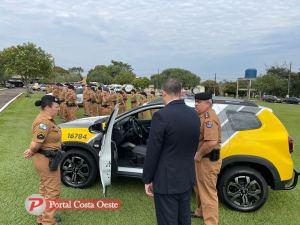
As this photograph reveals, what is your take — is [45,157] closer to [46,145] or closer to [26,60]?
[46,145]

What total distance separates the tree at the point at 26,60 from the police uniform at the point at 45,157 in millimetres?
28947

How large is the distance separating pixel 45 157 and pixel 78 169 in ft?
5.55

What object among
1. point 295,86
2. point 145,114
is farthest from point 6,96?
point 295,86

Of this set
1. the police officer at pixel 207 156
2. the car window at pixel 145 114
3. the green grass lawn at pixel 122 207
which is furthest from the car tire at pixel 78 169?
the police officer at pixel 207 156

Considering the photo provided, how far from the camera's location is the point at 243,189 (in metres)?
4.94

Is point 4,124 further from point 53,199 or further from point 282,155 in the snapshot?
point 282,155

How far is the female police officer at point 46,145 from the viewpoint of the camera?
3867 millimetres

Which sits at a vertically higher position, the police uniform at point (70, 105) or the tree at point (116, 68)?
the tree at point (116, 68)

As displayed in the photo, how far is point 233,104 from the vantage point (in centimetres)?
521

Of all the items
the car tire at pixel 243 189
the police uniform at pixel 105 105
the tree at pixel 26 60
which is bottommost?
the car tire at pixel 243 189

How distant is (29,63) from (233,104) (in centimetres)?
2912

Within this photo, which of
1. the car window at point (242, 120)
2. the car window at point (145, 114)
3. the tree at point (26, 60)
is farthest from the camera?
the tree at point (26, 60)

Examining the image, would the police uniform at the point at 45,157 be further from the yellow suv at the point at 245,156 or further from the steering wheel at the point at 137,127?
the steering wheel at the point at 137,127

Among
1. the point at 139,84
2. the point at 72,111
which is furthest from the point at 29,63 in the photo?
the point at 139,84
